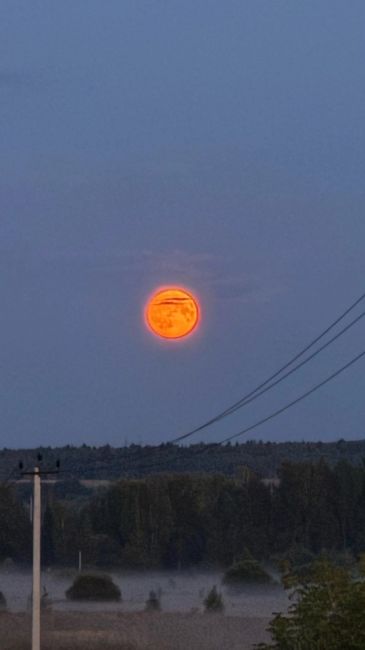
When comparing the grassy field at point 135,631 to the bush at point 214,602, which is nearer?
the grassy field at point 135,631

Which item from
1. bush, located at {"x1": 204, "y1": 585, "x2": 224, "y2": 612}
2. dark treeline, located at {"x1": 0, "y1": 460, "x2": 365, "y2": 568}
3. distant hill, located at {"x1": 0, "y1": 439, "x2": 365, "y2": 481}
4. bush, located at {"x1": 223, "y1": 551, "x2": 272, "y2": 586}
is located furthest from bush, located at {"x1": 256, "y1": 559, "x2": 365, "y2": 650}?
distant hill, located at {"x1": 0, "y1": 439, "x2": 365, "y2": 481}

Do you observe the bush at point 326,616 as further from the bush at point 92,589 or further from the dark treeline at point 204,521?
the dark treeline at point 204,521

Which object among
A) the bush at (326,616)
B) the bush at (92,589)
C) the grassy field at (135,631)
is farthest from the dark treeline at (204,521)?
the bush at (326,616)

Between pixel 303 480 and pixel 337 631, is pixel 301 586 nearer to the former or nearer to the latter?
pixel 337 631

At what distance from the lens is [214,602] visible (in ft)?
188

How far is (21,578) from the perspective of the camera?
6862cm

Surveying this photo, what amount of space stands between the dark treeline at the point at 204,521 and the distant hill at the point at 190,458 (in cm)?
988

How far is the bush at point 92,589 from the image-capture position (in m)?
60.3

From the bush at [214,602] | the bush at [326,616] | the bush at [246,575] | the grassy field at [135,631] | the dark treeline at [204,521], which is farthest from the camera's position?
the dark treeline at [204,521]

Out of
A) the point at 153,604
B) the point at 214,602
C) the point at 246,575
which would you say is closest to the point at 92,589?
the point at 153,604

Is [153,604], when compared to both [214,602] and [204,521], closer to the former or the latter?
[214,602]

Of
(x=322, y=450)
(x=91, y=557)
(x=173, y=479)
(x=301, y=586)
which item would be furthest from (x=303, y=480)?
(x=301, y=586)

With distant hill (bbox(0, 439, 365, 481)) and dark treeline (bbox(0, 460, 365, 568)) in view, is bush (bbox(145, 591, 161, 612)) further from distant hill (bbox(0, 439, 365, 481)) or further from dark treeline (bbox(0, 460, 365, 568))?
distant hill (bbox(0, 439, 365, 481))

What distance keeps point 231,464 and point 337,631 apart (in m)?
74.7
